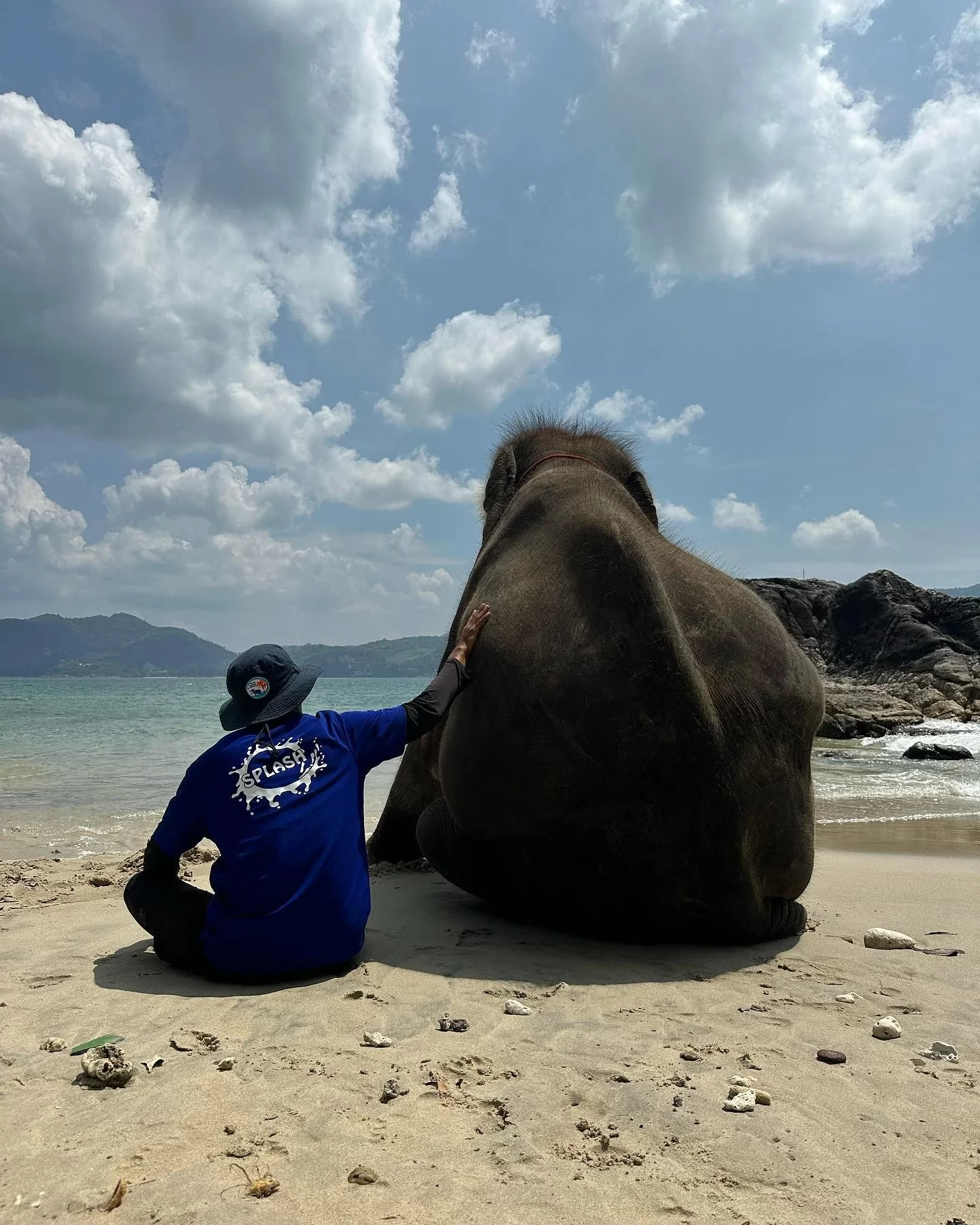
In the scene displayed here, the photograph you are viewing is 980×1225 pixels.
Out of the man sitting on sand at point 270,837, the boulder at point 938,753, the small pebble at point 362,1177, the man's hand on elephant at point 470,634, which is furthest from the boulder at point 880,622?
the small pebble at point 362,1177

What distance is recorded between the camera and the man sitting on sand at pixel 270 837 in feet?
10.4

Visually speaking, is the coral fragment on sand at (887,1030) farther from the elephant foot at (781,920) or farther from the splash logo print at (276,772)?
the splash logo print at (276,772)

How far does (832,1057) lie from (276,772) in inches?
81.5

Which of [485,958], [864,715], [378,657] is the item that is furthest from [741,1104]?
[378,657]

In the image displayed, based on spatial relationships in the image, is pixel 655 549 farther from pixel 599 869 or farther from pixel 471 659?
pixel 599 869

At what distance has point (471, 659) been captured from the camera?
3.85 meters

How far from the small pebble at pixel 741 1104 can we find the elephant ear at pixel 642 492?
339 centimetres

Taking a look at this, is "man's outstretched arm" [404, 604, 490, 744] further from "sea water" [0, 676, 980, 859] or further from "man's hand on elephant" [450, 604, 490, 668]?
"sea water" [0, 676, 980, 859]

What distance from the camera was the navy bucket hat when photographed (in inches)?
131

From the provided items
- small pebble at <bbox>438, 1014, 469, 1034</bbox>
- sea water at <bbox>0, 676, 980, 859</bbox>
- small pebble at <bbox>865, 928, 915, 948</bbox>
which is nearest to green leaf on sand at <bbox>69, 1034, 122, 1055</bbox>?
small pebble at <bbox>438, 1014, 469, 1034</bbox>

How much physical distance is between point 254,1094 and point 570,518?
2680mm

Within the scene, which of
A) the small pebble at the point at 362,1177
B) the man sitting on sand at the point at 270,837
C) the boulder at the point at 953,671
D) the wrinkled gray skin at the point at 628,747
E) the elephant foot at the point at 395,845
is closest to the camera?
the small pebble at the point at 362,1177

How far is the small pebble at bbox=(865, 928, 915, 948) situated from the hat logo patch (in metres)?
2.95

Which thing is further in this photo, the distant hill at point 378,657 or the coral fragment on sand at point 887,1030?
the distant hill at point 378,657
